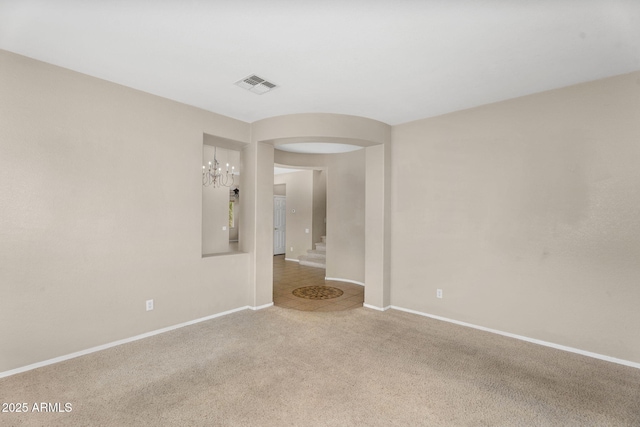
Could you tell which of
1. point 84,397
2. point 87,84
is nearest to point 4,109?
point 87,84

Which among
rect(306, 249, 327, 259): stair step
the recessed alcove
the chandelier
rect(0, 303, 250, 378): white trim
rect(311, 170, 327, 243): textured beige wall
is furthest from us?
rect(311, 170, 327, 243): textured beige wall

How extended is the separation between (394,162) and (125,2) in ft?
11.8

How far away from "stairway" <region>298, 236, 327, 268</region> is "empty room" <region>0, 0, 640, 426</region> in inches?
143

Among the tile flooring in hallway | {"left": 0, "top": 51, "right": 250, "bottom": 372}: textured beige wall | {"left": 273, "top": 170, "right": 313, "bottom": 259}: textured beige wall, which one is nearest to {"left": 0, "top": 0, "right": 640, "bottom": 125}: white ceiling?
{"left": 0, "top": 51, "right": 250, "bottom": 372}: textured beige wall

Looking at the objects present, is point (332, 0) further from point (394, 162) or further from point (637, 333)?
point (637, 333)

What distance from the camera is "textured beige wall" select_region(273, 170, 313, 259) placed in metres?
9.04

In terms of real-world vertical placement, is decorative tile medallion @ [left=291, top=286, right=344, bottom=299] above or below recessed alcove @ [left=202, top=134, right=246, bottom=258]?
below

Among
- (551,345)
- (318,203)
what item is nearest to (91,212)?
(551,345)

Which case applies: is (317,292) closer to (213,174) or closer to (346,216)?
(346,216)

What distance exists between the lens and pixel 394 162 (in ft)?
15.0

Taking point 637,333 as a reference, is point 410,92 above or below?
above

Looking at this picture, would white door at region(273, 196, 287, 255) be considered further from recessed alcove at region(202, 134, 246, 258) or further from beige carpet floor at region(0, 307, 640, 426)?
beige carpet floor at region(0, 307, 640, 426)

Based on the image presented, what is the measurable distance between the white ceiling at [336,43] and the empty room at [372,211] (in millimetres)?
22

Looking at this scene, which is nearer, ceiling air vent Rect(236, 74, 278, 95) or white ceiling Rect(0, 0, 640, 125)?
white ceiling Rect(0, 0, 640, 125)
